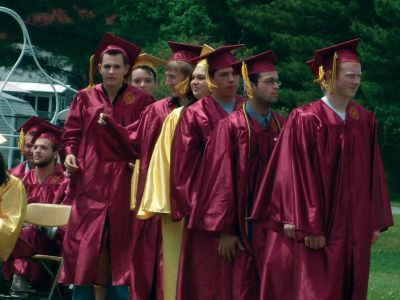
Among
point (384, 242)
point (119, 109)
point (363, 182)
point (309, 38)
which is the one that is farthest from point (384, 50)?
point (363, 182)

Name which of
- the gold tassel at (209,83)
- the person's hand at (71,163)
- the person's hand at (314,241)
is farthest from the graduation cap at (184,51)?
the person's hand at (314,241)

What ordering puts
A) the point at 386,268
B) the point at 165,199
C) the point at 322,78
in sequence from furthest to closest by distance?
the point at 386,268 < the point at 165,199 < the point at 322,78

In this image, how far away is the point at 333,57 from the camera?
9.04 meters

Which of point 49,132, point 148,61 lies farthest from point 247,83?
point 49,132

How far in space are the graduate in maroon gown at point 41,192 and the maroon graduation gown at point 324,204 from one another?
349 centimetres

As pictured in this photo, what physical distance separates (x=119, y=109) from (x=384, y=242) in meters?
12.1

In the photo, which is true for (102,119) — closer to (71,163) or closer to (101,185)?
(71,163)

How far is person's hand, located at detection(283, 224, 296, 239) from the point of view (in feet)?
29.0

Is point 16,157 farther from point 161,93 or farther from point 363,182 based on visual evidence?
point 363,182

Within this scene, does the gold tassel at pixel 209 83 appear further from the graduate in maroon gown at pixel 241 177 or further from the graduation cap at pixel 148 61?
the graduation cap at pixel 148 61

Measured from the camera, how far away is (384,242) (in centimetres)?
2272

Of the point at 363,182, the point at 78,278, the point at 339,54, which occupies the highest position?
the point at 339,54

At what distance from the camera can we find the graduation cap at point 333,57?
899cm

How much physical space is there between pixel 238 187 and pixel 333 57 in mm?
1077
